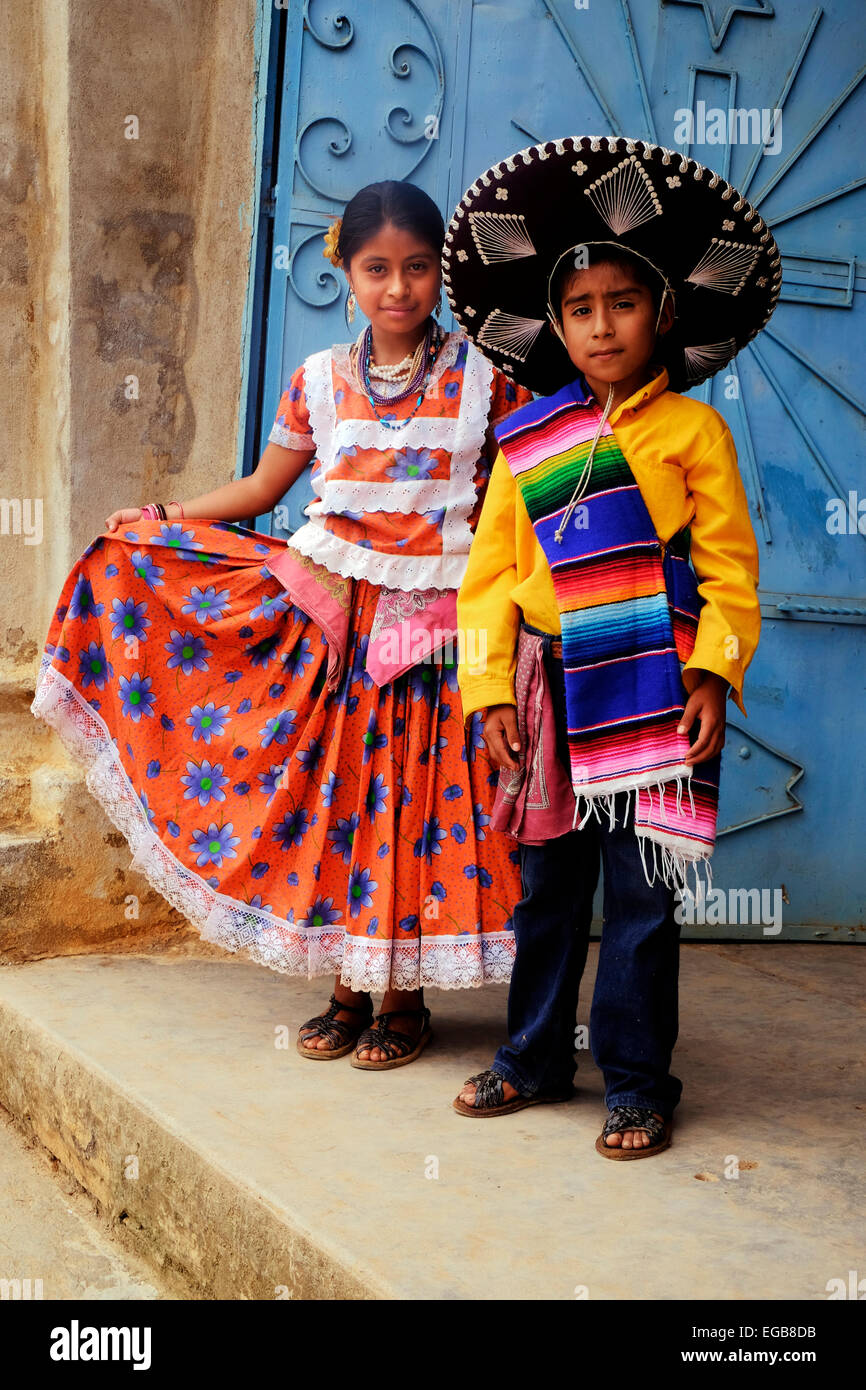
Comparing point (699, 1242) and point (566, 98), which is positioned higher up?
point (566, 98)

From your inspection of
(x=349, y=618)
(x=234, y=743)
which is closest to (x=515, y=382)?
(x=349, y=618)

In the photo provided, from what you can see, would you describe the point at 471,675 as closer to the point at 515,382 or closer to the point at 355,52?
the point at 515,382

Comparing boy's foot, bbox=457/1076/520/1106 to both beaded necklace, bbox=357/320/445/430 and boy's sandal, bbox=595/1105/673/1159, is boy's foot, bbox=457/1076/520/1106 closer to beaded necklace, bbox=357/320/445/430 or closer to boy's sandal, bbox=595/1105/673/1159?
boy's sandal, bbox=595/1105/673/1159

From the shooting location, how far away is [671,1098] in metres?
2.43

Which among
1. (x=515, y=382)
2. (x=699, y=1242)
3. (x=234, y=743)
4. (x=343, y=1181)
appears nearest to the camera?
(x=699, y=1242)

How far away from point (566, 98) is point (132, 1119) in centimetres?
289

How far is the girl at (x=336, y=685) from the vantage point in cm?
278

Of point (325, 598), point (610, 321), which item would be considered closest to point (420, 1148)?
point (325, 598)

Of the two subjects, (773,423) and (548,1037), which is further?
(773,423)

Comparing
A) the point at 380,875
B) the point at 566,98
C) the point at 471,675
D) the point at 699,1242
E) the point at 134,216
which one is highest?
the point at 566,98

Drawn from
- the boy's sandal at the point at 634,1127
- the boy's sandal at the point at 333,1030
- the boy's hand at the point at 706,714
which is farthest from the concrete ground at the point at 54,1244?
the boy's hand at the point at 706,714

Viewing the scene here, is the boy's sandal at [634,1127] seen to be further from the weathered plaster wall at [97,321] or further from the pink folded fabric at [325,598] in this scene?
the weathered plaster wall at [97,321]

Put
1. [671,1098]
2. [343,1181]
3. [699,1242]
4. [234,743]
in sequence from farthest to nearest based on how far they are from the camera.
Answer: [234,743]
[671,1098]
[343,1181]
[699,1242]

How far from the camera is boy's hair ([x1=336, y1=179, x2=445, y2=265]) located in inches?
107
